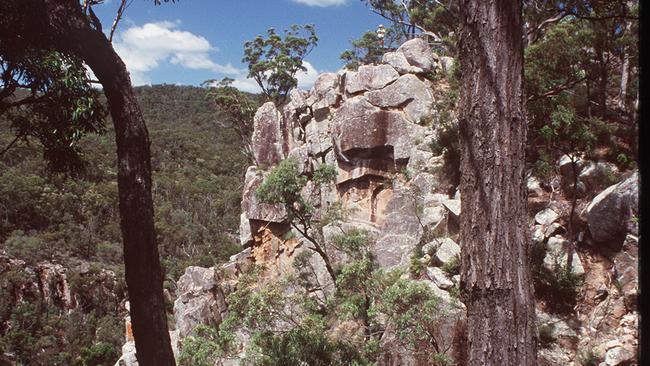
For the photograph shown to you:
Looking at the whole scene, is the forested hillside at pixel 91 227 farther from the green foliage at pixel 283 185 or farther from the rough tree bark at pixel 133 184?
the rough tree bark at pixel 133 184

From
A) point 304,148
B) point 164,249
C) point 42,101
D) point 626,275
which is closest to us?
point 42,101

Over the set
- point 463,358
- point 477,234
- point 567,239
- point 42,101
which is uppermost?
point 42,101

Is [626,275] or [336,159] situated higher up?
[336,159]

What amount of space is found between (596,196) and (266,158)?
1239 cm

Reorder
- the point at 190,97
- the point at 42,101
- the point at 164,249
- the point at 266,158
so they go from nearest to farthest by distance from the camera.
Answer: the point at 42,101 < the point at 266,158 < the point at 164,249 < the point at 190,97

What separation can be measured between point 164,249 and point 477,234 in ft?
106

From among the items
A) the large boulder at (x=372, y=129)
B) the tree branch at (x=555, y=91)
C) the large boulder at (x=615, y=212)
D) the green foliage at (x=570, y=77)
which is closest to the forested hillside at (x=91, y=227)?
the large boulder at (x=372, y=129)

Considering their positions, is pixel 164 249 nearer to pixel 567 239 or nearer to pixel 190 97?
pixel 567 239

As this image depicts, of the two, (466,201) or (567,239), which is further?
(567,239)

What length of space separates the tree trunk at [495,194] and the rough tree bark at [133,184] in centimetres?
198

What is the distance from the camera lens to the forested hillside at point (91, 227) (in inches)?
811

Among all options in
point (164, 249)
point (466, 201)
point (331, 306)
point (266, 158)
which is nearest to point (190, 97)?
point (164, 249)

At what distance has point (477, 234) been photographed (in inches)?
92.5

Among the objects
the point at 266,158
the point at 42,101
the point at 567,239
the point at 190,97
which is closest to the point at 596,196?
the point at 567,239
